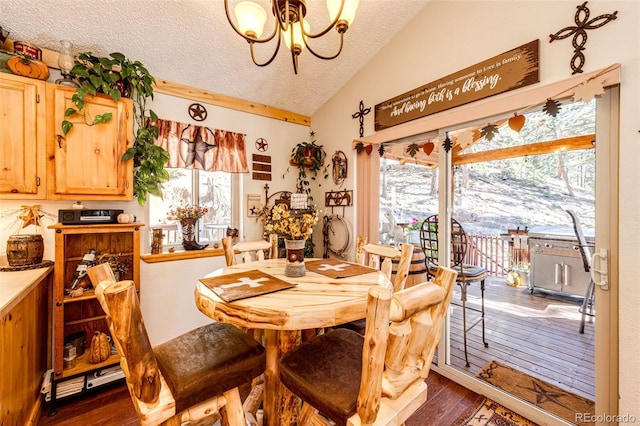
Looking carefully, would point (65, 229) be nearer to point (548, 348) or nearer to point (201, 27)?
point (201, 27)

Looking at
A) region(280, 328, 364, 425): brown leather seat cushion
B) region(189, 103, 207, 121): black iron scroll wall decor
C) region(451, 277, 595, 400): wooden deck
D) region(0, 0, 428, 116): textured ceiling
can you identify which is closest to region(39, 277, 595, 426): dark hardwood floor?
region(451, 277, 595, 400): wooden deck

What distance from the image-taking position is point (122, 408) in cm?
186

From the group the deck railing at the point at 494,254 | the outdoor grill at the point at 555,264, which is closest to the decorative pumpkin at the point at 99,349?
the deck railing at the point at 494,254

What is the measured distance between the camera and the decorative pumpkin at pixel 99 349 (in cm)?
200

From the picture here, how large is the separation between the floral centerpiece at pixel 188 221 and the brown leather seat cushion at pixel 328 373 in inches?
78.7

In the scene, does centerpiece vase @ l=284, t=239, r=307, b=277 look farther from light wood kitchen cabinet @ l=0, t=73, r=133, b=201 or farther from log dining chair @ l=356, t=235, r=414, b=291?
light wood kitchen cabinet @ l=0, t=73, r=133, b=201

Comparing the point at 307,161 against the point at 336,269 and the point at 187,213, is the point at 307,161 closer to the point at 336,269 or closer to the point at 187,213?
the point at 187,213

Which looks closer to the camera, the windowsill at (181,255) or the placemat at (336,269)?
the placemat at (336,269)

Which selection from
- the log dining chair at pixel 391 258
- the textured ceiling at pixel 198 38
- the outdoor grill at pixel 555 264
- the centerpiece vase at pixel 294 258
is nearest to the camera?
the centerpiece vase at pixel 294 258

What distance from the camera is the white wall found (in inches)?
54.7

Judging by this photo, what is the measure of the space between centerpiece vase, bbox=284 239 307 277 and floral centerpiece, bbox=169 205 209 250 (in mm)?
1650

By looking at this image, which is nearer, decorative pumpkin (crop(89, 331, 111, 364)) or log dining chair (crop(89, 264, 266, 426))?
log dining chair (crop(89, 264, 266, 426))

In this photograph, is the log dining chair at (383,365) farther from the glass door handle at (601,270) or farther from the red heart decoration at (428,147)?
the red heart decoration at (428,147)

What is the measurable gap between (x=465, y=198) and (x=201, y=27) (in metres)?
2.76
